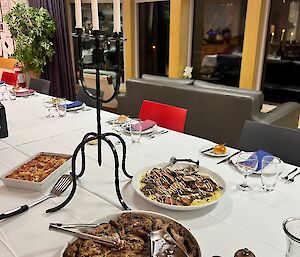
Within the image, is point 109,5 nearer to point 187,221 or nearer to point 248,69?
point 248,69

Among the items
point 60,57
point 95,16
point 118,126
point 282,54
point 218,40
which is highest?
point 95,16

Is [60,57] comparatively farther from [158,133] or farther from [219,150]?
[219,150]

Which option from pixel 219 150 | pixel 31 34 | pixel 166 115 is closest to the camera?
pixel 219 150

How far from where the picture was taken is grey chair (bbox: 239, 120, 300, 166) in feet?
5.23

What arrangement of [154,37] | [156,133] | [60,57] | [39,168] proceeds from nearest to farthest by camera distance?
[39,168], [156,133], [154,37], [60,57]

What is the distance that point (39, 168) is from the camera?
1.33 m

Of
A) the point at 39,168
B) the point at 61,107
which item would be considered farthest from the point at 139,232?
the point at 61,107

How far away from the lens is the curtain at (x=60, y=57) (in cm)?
539

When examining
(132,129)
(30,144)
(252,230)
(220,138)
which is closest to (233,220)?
(252,230)

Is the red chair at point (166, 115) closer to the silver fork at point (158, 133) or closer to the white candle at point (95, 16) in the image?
the silver fork at point (158, 133)

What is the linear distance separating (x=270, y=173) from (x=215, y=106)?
181 centimetres

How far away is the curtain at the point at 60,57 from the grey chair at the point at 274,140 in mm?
4539

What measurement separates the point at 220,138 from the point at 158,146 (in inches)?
60.2

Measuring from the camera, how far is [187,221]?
1.01 meters
